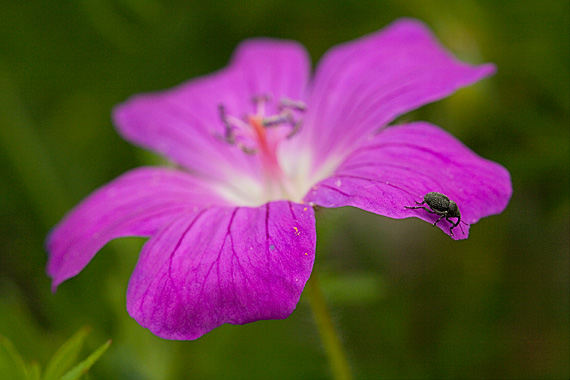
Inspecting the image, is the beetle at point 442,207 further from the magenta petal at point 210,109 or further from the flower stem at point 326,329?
the magenta petal at point 210,109

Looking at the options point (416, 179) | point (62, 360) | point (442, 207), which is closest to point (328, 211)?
point (416, 179)

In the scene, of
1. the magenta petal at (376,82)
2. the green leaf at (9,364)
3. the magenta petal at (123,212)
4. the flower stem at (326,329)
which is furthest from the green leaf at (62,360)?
the magenta petal at (376,82)

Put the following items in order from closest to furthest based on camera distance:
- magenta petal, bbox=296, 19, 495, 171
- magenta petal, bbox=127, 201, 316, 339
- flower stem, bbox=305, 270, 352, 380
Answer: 1. magenta petal, bbox=127, 201, 316, 339
2. flower stem, bbox=305, 270, 352, 380
3. magenta petal, bbox=296, 19, 495, 171

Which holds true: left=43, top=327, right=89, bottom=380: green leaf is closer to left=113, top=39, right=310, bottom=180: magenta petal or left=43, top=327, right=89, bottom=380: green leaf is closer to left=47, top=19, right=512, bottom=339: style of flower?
left=47, top=19, right=512, bottom=339: style of flower

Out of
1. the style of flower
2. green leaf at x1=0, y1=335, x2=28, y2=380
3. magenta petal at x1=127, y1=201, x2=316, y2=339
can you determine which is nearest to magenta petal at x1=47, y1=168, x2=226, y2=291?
the style of flower

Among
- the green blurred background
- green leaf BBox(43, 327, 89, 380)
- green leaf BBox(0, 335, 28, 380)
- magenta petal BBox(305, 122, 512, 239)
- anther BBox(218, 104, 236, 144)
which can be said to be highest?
magenta petal BBox(305, 122, 512, 239)

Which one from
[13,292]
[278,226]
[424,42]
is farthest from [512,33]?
[13,292]
